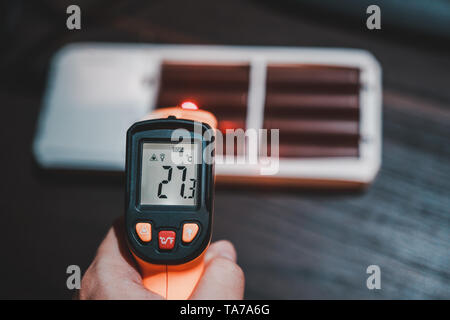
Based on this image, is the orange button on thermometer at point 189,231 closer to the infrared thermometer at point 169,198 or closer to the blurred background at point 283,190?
the infrared thermometer at point 169,198

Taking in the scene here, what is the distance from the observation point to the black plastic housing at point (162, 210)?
0.41 metres

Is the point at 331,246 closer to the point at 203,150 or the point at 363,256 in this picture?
the point at 363,256

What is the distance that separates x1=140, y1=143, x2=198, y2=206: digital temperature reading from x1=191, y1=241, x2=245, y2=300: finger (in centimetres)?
8

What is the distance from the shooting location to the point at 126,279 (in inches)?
16.1

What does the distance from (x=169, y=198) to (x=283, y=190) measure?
0.95ft

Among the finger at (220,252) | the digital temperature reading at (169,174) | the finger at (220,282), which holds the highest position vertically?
the digital temperature reading at (169,174)

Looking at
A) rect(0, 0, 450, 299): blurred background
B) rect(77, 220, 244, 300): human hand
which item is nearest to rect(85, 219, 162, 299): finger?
rect(77, 220, 244, 300): human hand

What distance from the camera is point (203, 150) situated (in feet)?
1.36

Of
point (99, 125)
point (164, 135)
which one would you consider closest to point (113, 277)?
point (164, 135)

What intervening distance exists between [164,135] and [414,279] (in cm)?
48

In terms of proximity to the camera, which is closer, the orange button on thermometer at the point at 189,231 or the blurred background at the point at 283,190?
the orange button on thermometer at the point at 189,231

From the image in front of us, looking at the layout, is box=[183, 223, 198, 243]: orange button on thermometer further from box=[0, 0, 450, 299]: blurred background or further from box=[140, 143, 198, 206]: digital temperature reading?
box=[0, 0, 450, 299]: blurred background

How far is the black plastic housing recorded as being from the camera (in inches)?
16.3

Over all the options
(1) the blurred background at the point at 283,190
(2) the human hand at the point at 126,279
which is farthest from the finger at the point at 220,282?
(1) the blurred background at the point at 283,190
